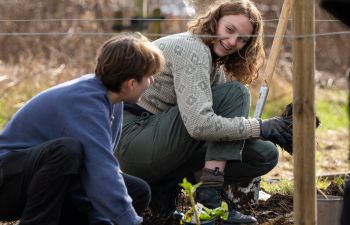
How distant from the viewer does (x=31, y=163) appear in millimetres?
3152

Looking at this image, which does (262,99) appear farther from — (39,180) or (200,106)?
(39,180)

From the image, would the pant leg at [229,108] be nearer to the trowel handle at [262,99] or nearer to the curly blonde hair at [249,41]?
the curly blonde hair at [249,41]

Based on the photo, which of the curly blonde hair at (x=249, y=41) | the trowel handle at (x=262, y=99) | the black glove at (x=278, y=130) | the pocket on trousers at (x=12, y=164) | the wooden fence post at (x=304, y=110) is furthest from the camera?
the trowel handle at (x=262, y=99)

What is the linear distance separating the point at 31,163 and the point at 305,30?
1.18 m

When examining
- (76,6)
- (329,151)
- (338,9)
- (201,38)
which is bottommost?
(329,151)

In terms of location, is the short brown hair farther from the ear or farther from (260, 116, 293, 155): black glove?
(260, 116, 293, 155): black glove

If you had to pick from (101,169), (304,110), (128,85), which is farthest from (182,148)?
(304,110)

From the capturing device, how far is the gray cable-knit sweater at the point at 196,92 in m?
3.63

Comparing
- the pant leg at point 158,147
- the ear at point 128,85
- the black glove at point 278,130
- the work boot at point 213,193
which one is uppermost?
the ear at point 128,85

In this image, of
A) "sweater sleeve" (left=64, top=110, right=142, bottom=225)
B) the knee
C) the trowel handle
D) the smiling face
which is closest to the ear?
"sweater sleeve" (left=64, top=110, right=142, bottom=225)

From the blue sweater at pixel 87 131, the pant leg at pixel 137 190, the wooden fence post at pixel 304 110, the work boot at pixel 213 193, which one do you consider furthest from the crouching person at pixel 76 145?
the wooden fence post at pixel 304 110

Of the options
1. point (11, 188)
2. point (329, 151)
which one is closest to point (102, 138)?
point (11, 188)

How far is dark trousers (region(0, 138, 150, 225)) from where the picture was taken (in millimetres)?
3090

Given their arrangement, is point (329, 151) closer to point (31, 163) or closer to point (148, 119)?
point (148, 119)
